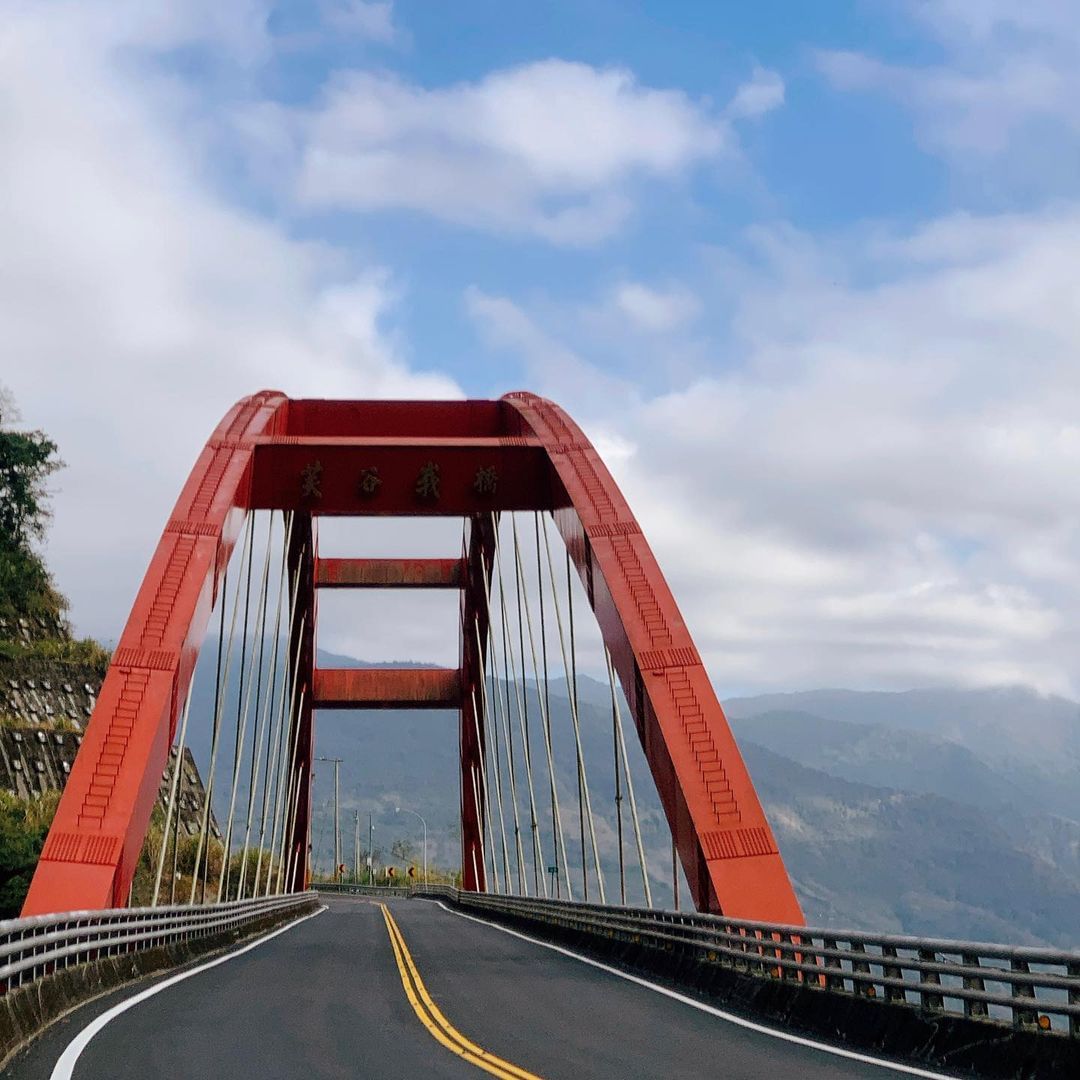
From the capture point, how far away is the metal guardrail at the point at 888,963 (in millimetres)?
9266

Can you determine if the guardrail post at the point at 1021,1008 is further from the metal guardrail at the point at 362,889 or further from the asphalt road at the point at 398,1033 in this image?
the metal guardrail at the point at 362,889

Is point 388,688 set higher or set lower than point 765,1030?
higher

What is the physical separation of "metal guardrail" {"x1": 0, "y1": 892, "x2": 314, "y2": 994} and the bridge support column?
21.0 m

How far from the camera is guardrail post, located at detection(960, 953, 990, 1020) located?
32.9 ft

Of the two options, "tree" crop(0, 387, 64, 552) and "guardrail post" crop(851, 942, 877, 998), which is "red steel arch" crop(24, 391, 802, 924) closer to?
"guardrail post" crop(851, 942, 877, 998)

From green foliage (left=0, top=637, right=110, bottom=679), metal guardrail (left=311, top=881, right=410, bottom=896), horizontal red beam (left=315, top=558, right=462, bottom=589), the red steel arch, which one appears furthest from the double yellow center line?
metal guardrail (left=311, top=881, right=410, bottom=896)

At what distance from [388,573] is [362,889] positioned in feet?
162

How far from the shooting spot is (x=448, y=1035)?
11.1 m

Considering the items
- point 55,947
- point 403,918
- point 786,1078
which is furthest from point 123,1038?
point 403,918

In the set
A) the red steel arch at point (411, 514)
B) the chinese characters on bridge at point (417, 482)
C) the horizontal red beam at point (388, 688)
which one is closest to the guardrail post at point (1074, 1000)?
the red steel arch at point (411, 514)

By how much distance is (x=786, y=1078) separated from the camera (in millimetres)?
8930

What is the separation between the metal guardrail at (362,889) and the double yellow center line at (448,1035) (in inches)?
2874

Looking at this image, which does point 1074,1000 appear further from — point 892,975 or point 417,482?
point 417,482

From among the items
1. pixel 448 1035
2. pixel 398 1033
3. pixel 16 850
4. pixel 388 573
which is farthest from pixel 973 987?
pixel 388 573
